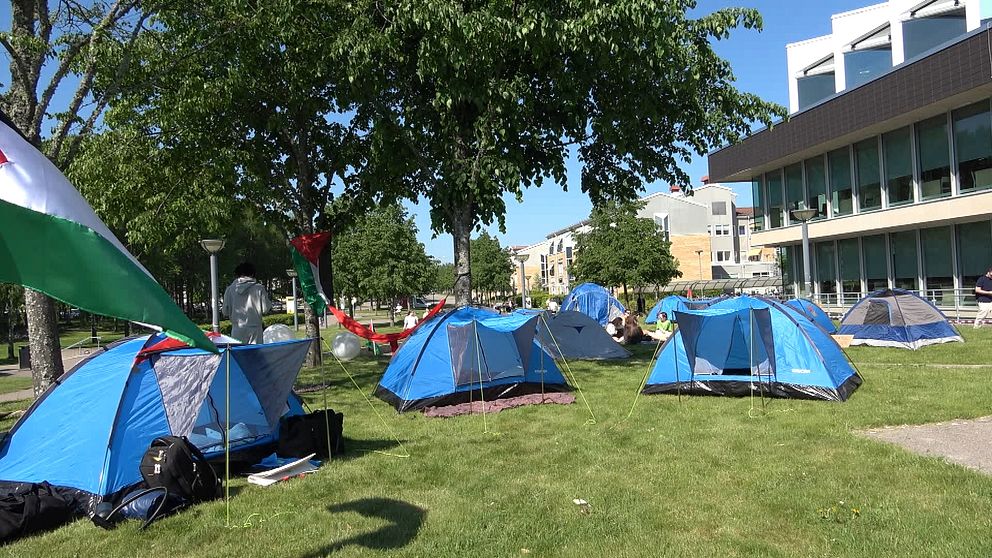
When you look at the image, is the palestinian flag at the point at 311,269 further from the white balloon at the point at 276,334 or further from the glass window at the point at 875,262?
the glass window at the point at 875,262

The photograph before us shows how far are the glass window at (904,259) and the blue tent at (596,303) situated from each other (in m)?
9.88

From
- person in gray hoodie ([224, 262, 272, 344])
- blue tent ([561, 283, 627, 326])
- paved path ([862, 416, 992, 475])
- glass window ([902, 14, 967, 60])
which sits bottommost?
paved path ([862, 416, 992, 475])

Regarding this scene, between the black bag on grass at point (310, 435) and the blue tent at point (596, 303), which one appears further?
the blue tent at point (596, 303)

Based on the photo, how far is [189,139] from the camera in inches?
520

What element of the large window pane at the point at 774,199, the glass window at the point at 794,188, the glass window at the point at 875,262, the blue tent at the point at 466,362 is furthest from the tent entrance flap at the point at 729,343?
the large window pane at the point at 774,199

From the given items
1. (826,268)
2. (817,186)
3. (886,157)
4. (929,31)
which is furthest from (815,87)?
(826,268)

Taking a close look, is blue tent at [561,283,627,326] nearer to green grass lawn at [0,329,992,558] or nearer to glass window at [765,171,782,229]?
glass window at [765,171,782,229]

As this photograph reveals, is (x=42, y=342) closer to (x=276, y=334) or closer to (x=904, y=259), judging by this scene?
(x=276, y=334)

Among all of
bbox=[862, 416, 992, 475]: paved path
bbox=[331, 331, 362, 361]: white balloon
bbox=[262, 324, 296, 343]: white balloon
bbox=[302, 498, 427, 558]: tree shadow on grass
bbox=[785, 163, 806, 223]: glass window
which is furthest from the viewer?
bbox=[785, 163, 806, 223]: glass window

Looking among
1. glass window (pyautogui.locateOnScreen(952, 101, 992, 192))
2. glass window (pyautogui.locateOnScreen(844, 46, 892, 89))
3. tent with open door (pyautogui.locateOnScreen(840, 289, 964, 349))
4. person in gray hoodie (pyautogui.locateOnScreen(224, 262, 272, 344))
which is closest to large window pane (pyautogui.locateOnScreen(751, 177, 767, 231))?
glass window (pyautogui.locateOnScreen(844, 46, 892, 89))

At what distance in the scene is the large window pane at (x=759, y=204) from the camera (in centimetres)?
2995

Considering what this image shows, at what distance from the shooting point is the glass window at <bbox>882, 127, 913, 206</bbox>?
21.8 meters

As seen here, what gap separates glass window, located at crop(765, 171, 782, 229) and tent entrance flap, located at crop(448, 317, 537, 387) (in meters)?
22.2

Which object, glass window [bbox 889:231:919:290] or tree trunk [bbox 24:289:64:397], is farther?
glass window [bbox 889:231:919:290]
